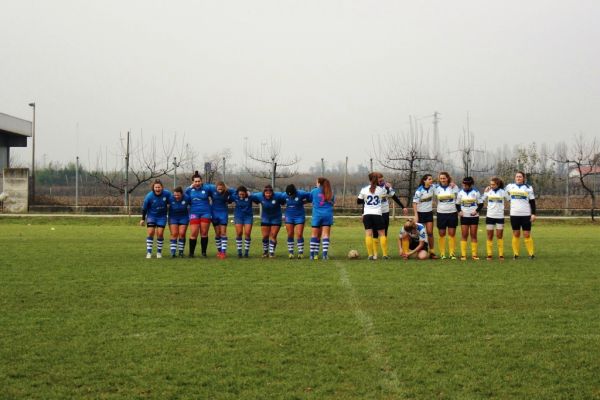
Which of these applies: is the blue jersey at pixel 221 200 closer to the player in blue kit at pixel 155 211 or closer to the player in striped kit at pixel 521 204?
the player in blue kit at pixel 155 211

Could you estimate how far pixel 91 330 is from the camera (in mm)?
8172

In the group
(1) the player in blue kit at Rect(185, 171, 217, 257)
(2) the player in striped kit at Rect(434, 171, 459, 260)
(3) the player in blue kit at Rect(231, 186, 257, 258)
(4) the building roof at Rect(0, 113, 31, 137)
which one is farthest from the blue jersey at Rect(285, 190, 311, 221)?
(4) the building roof at Rect(0, 113, 31, 137)

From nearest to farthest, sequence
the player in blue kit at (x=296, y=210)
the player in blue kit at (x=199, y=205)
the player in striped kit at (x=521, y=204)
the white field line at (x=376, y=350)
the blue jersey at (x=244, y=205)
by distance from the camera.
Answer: the white field line at (x=376, y=350) < the player in striped kit at (x=521, y=204) < the player in blue kit at (x=296, y=210) < the player in blue kit at (x=199, y=205) < the blue jersey at (x=244, y=205)

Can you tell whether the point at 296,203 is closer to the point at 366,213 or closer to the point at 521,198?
the point at 366,213

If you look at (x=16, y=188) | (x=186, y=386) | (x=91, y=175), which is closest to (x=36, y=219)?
(x=16, y=188)

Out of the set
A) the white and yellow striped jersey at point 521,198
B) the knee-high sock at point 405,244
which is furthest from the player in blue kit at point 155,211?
the white and yellow striped jersey at point 521,198

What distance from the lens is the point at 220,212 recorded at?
1720cm

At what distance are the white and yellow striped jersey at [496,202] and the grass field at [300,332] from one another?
2093 millimetres

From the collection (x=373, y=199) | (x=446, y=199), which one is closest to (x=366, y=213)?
(x=373, y=199)

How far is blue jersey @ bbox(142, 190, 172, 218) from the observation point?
54.9ft

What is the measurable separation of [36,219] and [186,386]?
32.9 metres

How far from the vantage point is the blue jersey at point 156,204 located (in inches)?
659

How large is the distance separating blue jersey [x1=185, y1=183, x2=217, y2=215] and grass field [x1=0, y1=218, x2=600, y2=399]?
2.71 m

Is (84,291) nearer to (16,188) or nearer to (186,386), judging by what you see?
(186,386)
